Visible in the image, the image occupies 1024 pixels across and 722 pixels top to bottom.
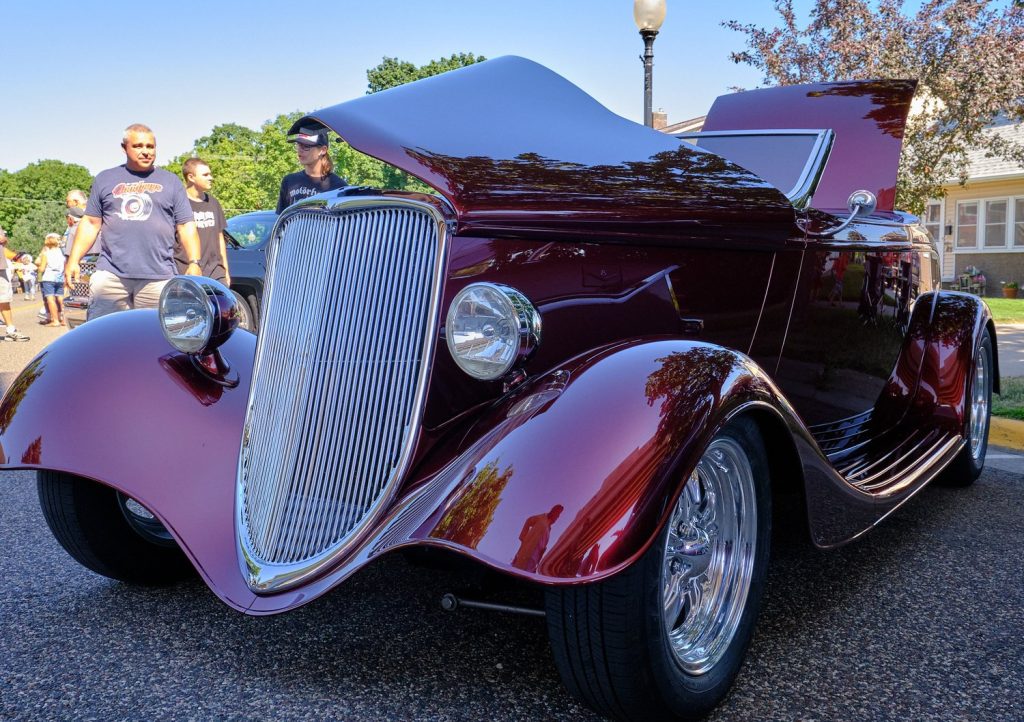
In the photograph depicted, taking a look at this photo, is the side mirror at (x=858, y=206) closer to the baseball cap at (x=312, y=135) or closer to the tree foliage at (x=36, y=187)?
the baseball cap at (x=312, y=135)

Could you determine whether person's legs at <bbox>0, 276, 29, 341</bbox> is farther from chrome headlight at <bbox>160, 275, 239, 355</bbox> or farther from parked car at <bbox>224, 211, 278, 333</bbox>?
chrome headlight at <bbox>160, 275, 239, 355</bbox>

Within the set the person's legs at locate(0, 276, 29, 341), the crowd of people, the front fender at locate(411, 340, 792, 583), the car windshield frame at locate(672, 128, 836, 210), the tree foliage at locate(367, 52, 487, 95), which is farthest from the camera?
the tree foliage at locate(367, 52, 487, 95)

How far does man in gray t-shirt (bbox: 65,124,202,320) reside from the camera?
5.18 meters

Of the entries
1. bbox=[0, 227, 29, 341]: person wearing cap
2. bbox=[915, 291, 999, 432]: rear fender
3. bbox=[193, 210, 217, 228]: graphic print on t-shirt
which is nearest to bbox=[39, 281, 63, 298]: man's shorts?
bbox=[0, 227, 29, 341]: person wearing cap

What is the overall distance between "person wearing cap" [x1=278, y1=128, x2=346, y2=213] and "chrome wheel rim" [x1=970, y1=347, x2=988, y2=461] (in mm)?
3151

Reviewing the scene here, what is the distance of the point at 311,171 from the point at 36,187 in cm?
8011

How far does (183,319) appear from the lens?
9.07 feet

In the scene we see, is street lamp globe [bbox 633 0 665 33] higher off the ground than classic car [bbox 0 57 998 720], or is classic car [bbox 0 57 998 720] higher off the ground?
street lamp globe [bbox 633 0 665 33]

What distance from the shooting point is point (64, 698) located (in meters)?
2.13

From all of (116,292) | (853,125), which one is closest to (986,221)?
(853,125)

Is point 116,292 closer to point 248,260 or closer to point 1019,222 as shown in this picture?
point 248,260

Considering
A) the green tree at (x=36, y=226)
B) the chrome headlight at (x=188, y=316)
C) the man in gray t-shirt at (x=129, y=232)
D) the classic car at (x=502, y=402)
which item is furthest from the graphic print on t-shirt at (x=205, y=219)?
the green tree at (x=36, y=226)

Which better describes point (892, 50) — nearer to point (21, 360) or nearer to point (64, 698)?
point (21, 360)

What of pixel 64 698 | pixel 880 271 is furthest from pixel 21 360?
pixel 880 271
